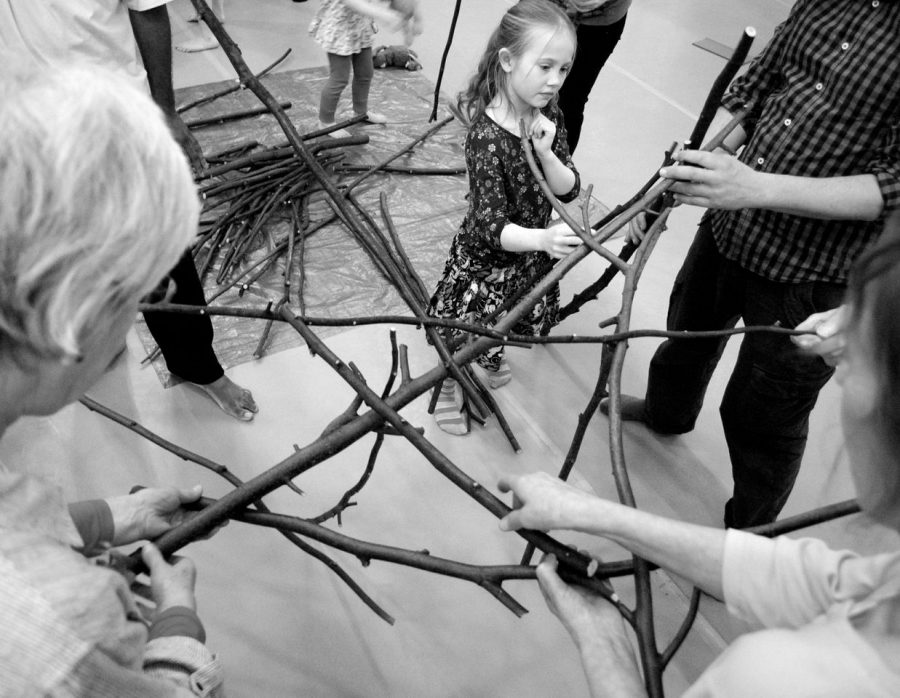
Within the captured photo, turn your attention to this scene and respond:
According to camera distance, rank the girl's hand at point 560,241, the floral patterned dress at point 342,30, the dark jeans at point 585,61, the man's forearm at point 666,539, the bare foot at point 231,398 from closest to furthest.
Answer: the man's forearm at point 666,539 → the girl's hand at point 560,241 → the bare foot at point 231,398 → the dark jeans at point 585,61 → the floral patterned dress at point 342,30

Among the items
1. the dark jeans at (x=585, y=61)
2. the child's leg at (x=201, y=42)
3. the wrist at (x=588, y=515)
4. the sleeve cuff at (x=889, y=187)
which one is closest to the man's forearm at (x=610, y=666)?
the wrist at (x=588, y=515)

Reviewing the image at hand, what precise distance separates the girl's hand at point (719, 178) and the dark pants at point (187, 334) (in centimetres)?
102

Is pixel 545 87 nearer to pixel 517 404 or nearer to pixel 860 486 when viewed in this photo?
pixel 517 404

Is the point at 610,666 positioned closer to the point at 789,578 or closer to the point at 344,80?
the point at 789,578

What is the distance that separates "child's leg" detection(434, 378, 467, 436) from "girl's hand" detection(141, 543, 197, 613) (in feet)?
3.76

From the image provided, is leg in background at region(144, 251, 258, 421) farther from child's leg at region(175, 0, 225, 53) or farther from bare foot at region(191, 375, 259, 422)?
child's leg at region(175, 0, 225, 53)

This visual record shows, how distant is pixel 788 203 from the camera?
114 cm

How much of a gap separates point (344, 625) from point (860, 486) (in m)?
1.23

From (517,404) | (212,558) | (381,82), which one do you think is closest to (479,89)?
(517,404)

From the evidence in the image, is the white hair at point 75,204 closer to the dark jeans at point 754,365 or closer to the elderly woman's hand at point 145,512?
the elderly woman's hand at point 145,512

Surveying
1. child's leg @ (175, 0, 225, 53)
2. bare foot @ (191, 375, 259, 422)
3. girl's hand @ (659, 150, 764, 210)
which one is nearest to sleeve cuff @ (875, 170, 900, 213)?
girl's hand @ (659, 150, 764, 210)

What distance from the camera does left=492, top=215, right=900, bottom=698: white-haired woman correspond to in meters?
0.50

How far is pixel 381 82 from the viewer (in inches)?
132

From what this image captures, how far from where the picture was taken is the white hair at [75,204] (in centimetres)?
48
